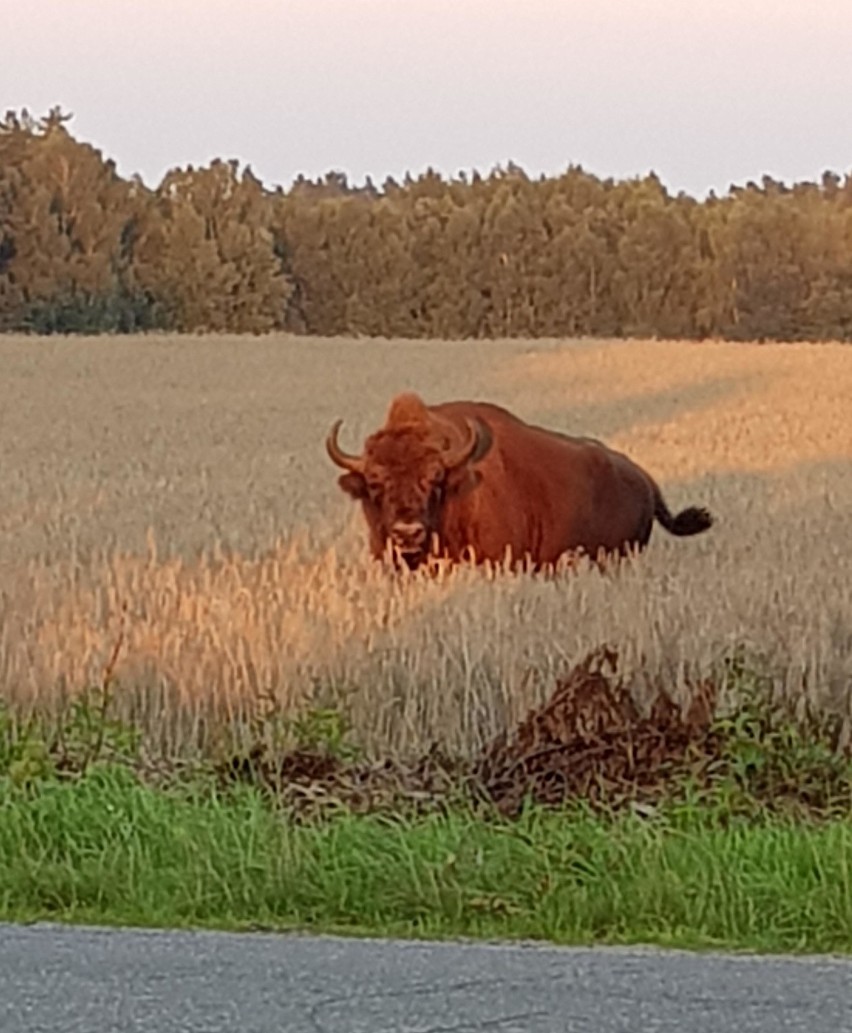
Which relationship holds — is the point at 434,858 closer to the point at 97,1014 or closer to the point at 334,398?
the point at 97,1014

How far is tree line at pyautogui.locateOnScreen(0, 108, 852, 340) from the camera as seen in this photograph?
7306cm

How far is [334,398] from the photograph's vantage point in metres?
40.2

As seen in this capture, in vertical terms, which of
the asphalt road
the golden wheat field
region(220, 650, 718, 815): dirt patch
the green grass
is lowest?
the asphalt road

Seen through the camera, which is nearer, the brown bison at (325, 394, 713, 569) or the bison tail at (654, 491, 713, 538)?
the brown bison at (325, 394, 713, 569)

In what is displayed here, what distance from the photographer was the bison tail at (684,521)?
15.2 meters

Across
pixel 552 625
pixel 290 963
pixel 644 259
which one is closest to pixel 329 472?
pixel 552 625

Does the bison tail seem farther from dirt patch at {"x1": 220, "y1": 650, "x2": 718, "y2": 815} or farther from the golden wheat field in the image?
dirt patch at {"x1": 220, "y1": 650, "x2": 718, "y2": 815}

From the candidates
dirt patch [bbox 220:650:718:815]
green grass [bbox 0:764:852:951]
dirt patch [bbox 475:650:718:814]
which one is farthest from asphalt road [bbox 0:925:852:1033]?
dirt patch [bbox 475:650:718:814]

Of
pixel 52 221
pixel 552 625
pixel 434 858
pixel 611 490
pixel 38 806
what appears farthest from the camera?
pixel 52 221

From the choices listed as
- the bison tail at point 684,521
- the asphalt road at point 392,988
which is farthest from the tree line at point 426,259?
the asphalt road at point 392,988

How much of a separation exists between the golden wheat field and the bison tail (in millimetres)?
130

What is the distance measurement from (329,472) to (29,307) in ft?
163

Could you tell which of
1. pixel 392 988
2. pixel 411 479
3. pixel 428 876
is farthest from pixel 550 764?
pixel 411 479

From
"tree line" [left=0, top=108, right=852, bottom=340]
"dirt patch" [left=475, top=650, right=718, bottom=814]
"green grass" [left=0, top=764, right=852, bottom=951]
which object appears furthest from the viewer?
"tree line" [left=0, top=108, right=852, bottom=340]
